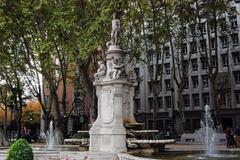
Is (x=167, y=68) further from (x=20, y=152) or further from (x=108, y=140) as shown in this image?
(x=20, y=152)

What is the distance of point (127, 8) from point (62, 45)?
5.08 meters

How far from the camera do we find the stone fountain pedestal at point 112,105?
1880 cm

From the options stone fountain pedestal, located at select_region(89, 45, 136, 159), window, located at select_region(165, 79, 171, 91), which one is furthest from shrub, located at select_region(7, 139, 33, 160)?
window, located at select_region(165, 79, 171, 91)

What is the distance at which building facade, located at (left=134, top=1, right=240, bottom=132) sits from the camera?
2241 inches

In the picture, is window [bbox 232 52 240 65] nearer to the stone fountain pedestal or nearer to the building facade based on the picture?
the building facade

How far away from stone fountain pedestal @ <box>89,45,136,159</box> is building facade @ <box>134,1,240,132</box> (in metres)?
30.3

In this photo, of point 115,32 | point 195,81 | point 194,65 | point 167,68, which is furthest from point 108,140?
point 167,68

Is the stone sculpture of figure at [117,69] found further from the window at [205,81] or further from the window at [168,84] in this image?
the window at [168,84]

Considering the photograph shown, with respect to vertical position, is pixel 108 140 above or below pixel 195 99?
below

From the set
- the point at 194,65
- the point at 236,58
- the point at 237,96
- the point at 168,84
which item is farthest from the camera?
the point at 168,84

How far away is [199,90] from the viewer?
62.0m

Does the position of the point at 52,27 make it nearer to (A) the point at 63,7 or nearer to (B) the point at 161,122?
(A) the point at 63,7

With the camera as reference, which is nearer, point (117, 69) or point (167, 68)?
point (117, 69)

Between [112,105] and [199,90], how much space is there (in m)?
44.4
